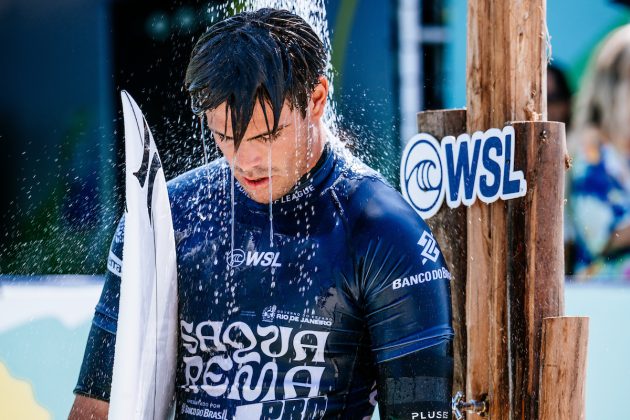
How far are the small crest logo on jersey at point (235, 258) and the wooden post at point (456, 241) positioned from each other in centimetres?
97

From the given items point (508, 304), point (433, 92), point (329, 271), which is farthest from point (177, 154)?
point (329, 271)

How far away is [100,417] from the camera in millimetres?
2518

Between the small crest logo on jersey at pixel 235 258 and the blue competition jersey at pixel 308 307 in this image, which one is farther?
the small crest logo on jersey at pixel 235 258

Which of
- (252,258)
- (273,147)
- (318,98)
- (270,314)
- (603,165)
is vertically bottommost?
(270,314)

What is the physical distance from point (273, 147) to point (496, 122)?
0.97m

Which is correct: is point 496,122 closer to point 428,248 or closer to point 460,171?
point 460,171

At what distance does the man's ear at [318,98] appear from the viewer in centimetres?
245

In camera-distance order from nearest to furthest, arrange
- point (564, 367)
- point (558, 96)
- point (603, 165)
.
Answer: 1. point (564, 367)
2. point (603, 165)
3. point (558, 96)

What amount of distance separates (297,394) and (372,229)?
1.48 feet

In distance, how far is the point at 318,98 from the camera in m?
2.46

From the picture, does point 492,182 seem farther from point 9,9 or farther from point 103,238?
point 9,9

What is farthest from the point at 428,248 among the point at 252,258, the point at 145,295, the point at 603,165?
the point at 603,165

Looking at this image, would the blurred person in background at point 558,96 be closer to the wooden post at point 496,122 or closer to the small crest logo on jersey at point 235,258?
the wooden post at point 496,122

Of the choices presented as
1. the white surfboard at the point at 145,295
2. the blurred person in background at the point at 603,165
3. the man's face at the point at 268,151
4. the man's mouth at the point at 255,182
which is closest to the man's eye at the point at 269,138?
the man's face at the point at 268,151
